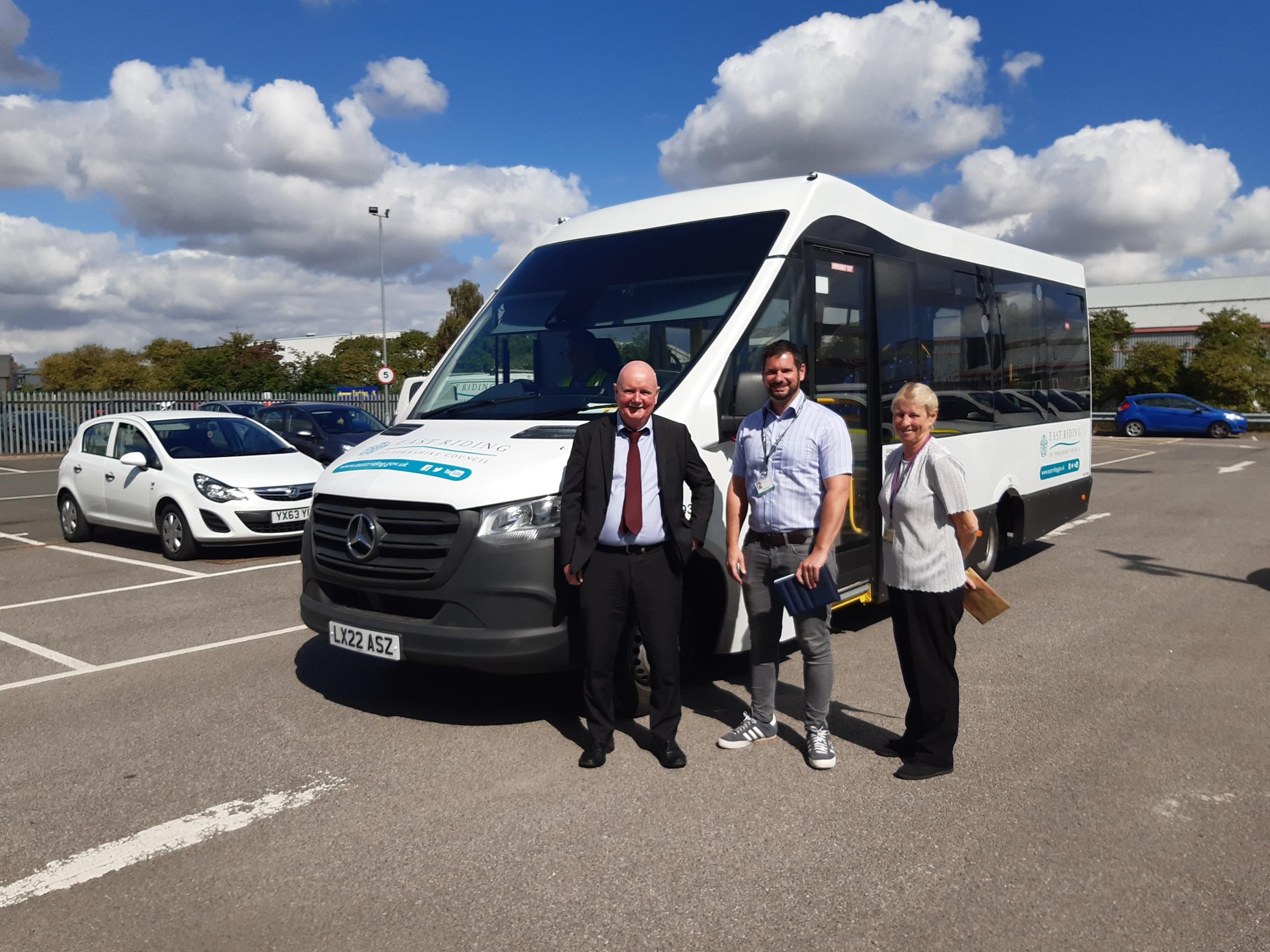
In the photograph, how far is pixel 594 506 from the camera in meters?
4.54

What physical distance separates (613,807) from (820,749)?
100cm

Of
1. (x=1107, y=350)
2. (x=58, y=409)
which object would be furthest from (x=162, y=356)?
(x=1107, y=350)

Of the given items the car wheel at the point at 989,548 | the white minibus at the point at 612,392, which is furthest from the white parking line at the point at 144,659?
the car wheel at the point at 989,548

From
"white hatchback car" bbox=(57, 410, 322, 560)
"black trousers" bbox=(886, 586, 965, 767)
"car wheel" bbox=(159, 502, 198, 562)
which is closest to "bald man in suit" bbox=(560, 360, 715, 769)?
"black trousers" bbox=(886, 586, 965, 767)

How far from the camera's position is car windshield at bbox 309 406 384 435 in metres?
17.3

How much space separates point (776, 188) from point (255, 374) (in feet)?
178

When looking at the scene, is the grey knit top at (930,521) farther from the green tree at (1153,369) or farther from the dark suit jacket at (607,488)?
the green tree at (1153,369)

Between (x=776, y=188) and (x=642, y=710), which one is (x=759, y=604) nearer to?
(x=642, y=710)

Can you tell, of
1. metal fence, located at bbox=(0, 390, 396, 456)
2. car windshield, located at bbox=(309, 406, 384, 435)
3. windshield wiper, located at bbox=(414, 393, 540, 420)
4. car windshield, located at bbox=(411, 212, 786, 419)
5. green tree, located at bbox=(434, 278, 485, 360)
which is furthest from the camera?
green tree, located at bbox=(434, 278, 485, 360)

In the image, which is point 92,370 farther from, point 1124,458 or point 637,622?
point 637,622

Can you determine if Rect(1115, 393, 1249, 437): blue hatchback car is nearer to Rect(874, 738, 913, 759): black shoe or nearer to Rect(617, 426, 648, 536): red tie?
Rect(874, 738, 913, 759): black shoe

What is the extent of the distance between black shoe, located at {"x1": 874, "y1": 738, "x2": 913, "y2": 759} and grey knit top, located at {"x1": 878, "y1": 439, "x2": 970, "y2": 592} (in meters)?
0.76

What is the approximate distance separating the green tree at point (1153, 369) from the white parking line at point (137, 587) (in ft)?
134

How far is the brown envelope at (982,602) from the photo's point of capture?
4660mm
